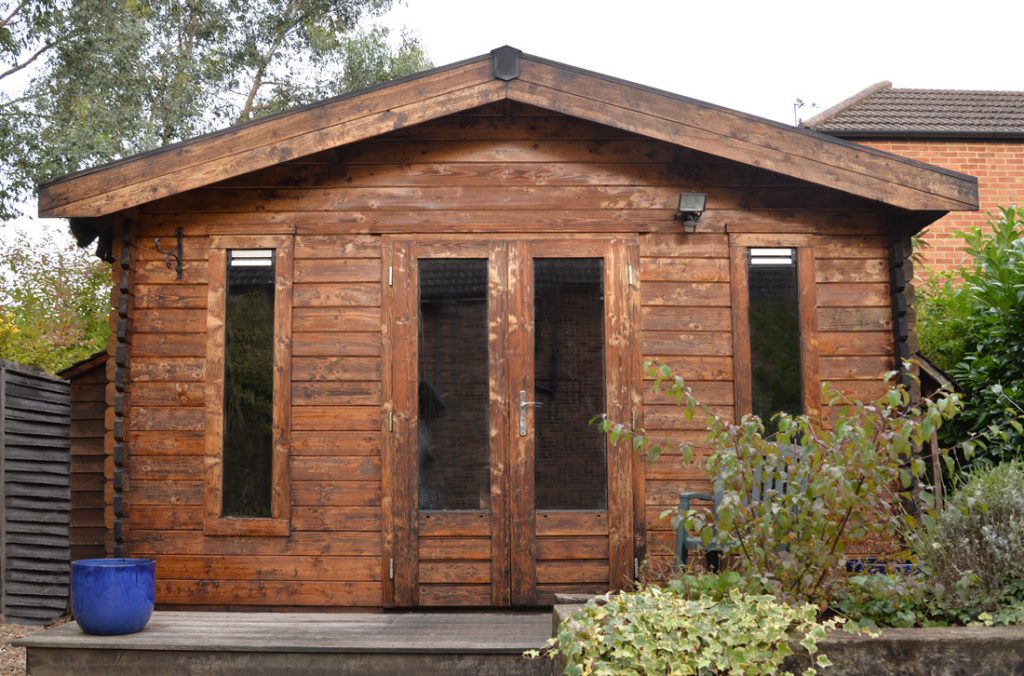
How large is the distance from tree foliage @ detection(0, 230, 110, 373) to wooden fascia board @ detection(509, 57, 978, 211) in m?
8.20

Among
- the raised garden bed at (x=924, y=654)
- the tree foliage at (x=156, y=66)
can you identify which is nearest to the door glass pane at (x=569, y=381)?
the raised garden bed at (x=924, y=654)

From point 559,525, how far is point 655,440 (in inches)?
29.3

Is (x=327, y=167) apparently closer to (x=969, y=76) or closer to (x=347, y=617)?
(x=347, y=617)

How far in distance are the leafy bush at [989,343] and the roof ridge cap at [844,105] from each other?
5280 millimetres

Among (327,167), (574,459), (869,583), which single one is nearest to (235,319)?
(327,167)

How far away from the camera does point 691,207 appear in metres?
5.59

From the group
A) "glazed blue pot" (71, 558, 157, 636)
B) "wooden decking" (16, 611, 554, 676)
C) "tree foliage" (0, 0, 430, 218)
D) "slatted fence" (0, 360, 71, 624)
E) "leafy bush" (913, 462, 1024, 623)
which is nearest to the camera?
"leafy bush" (913, 462, 1024, 623)

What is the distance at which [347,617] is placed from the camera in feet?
17.0

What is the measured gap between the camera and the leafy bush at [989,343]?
21.5 feet

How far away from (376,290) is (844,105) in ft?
32.1

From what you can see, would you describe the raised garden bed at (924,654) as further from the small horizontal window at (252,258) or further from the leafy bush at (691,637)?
the small horizontal window at (252,258)

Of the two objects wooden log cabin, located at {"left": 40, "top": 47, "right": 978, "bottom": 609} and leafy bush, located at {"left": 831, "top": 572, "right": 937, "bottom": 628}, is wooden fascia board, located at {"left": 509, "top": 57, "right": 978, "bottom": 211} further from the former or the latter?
leafy bush, located at {"left": 831, "top": 572, "right": 937, "bottom": 628}

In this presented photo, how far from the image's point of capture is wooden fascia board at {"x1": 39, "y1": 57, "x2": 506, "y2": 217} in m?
5.38

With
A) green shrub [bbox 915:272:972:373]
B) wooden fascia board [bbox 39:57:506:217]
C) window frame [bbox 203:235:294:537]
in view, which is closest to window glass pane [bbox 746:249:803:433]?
wooden fascia board [bbox 39:57:506:217]
